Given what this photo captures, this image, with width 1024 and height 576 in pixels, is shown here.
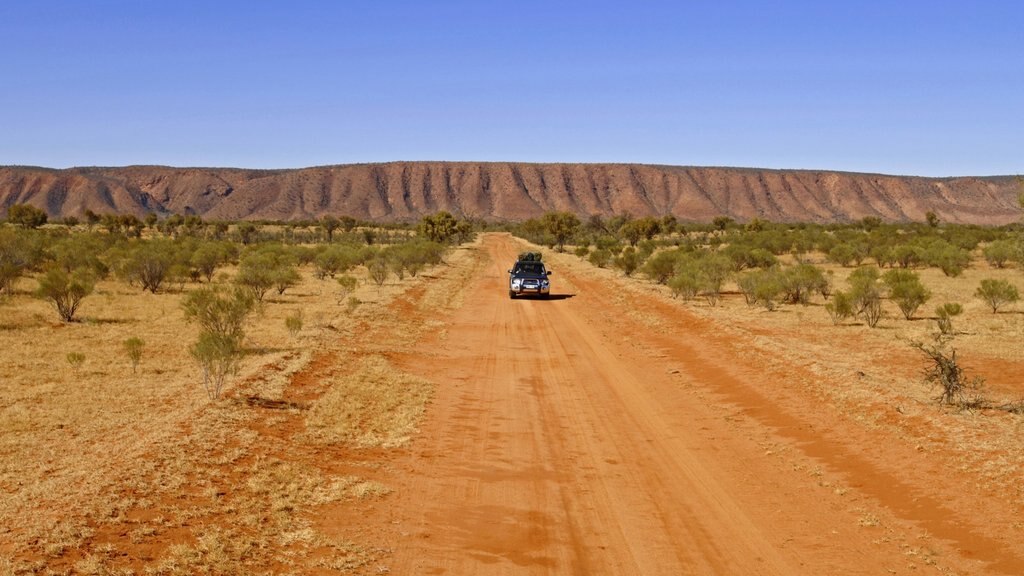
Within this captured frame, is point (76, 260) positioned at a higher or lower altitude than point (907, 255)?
lower

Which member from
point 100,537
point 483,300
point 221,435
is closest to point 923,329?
point 483,300

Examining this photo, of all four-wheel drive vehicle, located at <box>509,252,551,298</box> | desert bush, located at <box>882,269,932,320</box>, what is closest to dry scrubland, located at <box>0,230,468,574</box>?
four-wheel drive vehicle, located at <box>509,252,551,298</box>

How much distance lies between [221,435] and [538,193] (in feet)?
603

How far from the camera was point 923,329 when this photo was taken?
23438mm

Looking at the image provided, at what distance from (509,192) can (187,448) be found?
182792 millimetres

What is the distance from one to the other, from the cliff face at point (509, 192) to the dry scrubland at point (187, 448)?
15179 cm

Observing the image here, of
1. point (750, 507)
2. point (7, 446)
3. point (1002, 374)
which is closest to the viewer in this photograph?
point (750, 507)

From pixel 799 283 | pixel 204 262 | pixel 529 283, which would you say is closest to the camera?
pixel 799 283

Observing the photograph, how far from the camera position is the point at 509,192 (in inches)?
7520

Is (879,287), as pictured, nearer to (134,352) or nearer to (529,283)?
(529,283)

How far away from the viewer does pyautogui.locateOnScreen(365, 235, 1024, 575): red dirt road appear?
7641 mm

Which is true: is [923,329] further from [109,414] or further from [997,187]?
[997,187]

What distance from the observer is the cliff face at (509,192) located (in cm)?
17012

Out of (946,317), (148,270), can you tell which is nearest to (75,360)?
(148,270)
